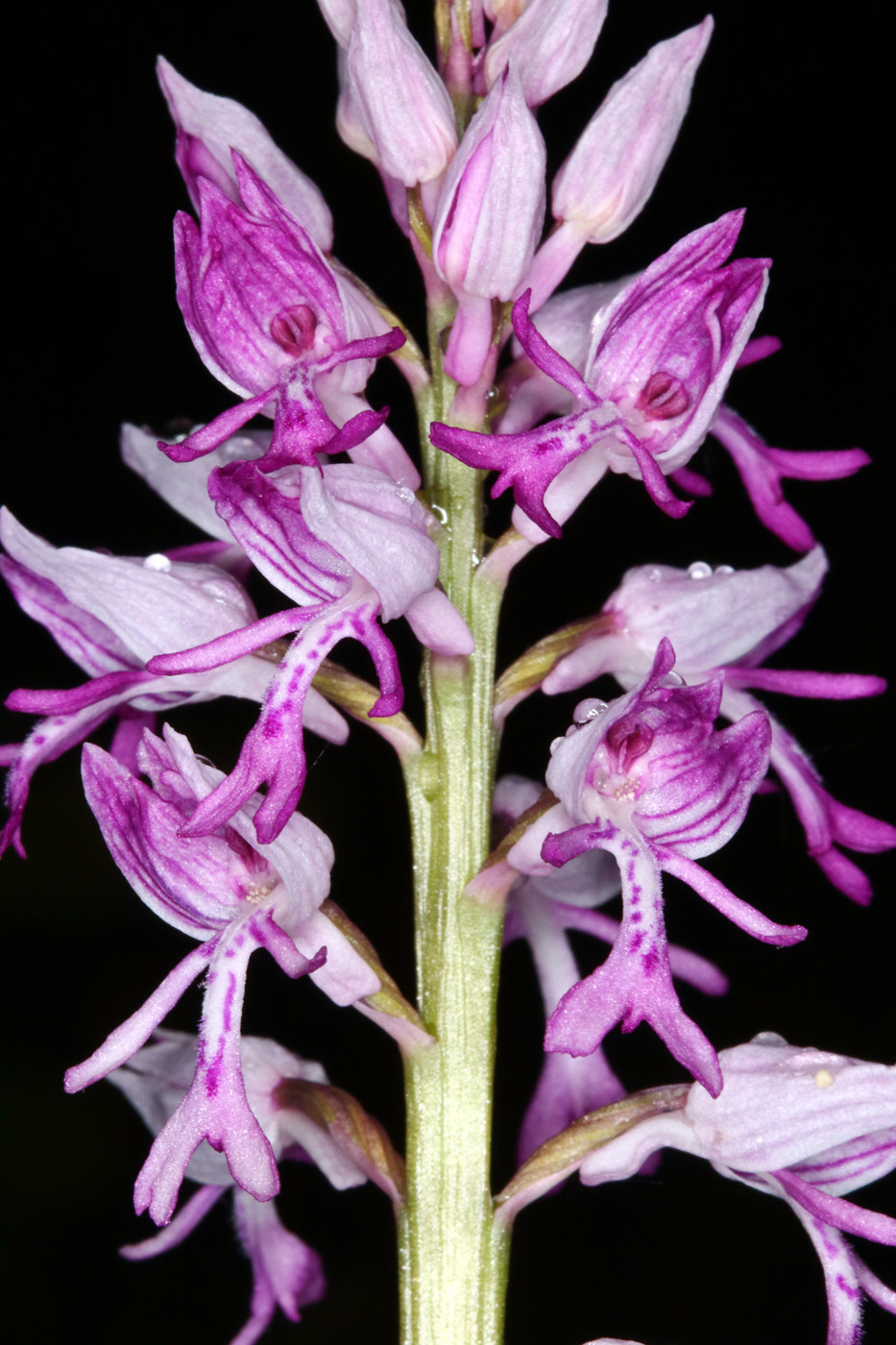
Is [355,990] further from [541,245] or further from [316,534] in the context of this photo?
[541,245]

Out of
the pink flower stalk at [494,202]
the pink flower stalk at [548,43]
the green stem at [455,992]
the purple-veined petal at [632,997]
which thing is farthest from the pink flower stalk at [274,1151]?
the pink flower stalk at [548,43]

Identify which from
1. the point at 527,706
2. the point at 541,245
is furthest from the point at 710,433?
the point at 527,706

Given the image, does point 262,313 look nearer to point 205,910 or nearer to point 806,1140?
point 205,910

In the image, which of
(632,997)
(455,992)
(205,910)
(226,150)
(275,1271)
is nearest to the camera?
(632,997)

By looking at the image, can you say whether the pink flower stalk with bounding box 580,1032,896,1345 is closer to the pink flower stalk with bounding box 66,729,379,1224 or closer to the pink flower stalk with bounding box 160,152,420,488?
the pink flower stalk with bounding box 66,729,379,1224

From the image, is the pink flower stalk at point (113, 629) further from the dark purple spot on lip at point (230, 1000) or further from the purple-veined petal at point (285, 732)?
the dark purple spot on lip at point (230, 1000)

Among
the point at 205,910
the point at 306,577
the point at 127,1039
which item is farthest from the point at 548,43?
the point at 127,1039

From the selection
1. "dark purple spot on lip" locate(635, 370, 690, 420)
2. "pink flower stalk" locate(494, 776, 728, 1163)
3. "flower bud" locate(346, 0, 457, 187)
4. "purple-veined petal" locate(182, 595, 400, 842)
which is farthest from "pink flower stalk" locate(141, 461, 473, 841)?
"pink flower stalk" locate(494, 776, 728, 1163)
